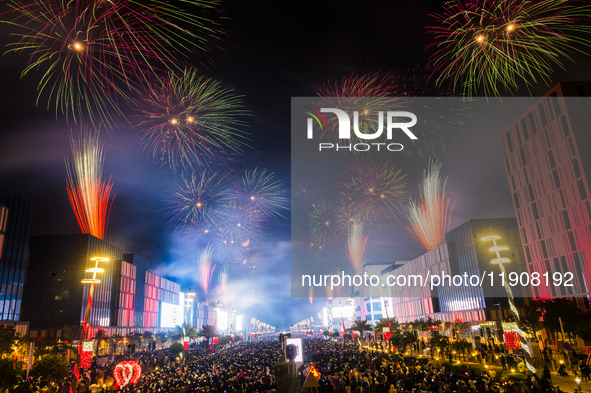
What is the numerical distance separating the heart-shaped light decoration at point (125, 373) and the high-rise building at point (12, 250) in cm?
3923

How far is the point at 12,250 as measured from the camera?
172 ft

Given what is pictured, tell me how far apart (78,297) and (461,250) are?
68.9 meters

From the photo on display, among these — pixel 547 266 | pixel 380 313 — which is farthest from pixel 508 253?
pixel 380 313

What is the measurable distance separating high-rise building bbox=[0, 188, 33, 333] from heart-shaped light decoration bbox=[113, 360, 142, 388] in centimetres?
3923

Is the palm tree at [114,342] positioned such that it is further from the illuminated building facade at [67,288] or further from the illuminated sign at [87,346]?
the illuminated sign at [87,346]

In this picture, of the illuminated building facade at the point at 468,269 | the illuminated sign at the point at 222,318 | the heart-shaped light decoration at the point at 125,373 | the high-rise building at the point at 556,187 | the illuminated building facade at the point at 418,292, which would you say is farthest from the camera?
the illuminated sign at the point at 222,318

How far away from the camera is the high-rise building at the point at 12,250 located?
1959 inches

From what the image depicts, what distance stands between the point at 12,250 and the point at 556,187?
76583mm

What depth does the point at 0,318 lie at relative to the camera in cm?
4794

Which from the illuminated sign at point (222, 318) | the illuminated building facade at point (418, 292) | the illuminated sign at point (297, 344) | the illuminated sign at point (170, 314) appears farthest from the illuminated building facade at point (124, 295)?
the illuminated sign at point (222, 318)

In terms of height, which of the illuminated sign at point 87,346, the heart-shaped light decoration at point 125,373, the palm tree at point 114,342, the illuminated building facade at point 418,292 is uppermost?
the illuminated building facade at point 418,292

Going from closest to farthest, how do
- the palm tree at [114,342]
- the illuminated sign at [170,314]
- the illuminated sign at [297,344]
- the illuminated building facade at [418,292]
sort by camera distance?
the illuminated sign at [297,344]
the palm tree at [114,342]
the illuminated building facade at [418,292]
the illuminated sign at [170,314]

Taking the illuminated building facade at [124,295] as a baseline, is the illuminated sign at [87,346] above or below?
below

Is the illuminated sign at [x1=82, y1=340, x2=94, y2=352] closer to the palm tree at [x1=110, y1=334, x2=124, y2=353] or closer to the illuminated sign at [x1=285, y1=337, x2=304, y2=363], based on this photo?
the illuminated sign at [x1=285, y1=337, x2=304, y2=363]
